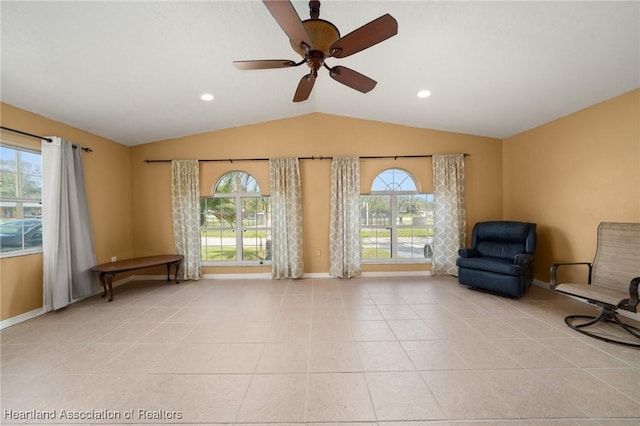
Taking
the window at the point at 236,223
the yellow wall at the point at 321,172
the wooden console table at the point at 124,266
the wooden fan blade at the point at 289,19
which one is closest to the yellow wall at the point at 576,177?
the yellow wall at the point at 321,172

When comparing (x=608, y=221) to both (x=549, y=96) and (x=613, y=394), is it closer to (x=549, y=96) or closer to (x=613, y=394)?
(x=549, y=96)

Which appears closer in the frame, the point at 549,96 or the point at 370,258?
the point at 549,96

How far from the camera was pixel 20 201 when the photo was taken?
2934 millimetres

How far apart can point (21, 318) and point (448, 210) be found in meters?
6.34

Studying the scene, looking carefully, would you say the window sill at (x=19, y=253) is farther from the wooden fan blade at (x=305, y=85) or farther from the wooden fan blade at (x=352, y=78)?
the wooden fan blade at (x=352, y=78)

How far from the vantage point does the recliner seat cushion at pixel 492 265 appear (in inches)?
130

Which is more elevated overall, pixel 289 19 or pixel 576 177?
pixel 289 19

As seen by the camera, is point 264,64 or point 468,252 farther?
point 468,252

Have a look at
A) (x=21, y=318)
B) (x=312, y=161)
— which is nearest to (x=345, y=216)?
(x=312, y=161)

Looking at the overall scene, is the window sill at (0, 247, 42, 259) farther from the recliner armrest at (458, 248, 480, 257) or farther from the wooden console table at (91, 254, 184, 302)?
the recliner armrest at (458, 248, 480, 257)

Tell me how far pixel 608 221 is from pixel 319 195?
397 cm

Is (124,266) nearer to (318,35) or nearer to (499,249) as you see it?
(318,35)

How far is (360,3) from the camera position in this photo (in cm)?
198

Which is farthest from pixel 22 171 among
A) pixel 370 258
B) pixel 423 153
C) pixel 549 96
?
pixel 549 96
